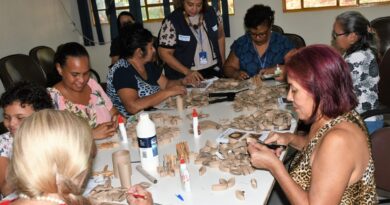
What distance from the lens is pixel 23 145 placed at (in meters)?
1.05

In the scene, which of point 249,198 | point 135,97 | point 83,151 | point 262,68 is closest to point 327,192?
point 249,198

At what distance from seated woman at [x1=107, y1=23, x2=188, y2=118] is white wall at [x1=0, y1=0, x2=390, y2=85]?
2.39 meters

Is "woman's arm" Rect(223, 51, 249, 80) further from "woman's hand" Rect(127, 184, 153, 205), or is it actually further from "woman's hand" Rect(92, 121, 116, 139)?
"woman's hand" Rect(127, 184, 153, 205)

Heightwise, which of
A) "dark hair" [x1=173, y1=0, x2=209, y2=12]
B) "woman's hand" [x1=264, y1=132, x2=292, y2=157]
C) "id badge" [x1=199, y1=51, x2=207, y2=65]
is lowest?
"woman's hand" [x1=264, y1=132, x2=292, y2=157]

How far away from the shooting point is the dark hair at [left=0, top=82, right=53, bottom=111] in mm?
1901

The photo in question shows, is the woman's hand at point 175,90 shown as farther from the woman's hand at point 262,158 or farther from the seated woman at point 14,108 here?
the woman's hand at point 262,158

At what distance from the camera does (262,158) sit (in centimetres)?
163

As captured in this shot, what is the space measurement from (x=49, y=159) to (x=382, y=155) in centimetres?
168

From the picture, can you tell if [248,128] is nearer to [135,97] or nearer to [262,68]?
[135,97]

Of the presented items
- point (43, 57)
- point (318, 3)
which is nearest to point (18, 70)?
point (43, 57)

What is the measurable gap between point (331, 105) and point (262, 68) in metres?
2.17

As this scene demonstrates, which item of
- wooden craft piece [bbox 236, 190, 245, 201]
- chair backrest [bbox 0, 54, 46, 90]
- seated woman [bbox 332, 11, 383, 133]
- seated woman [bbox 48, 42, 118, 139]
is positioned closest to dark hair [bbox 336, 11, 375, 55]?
seated woman [bbox 332, 11, 383, 133]

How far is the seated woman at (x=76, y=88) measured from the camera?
2379 millimetres

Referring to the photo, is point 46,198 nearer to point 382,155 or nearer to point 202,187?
point 202,187
